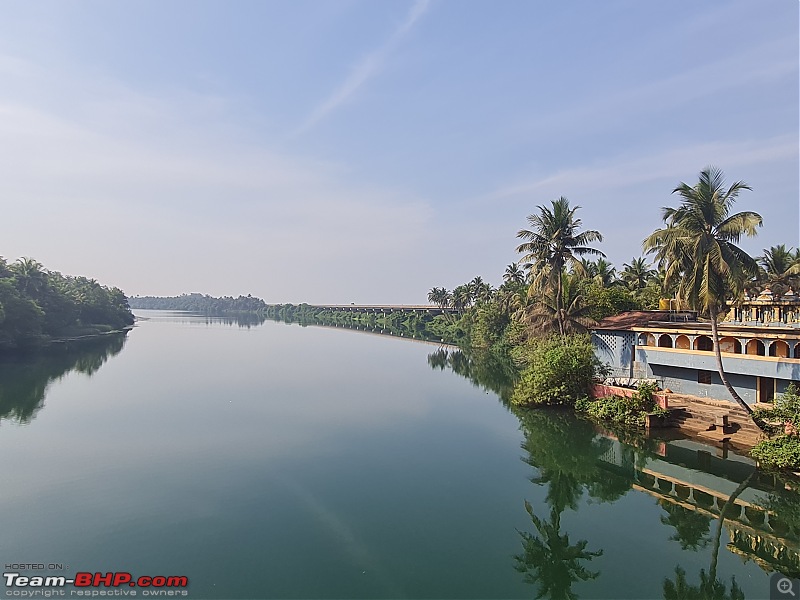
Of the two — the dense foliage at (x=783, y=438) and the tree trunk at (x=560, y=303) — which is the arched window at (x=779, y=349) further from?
the tree trunk at (x=560, y=303)

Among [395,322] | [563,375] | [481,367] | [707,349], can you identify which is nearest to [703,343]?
[707,349]

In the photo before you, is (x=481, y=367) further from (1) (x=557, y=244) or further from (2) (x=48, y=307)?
(2) (x=48, y=307)

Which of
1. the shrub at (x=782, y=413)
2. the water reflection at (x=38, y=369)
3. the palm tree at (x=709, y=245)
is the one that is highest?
the palm tree at (x=709, y=245)

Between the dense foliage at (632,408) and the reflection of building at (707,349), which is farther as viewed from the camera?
the dense foliage at (632,408)

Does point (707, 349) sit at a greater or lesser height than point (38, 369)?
greater

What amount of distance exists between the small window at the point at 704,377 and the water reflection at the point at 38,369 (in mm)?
33447

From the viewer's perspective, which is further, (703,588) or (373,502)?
(373,502)

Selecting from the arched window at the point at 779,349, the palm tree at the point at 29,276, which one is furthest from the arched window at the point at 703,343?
the palm tree at the point at 29,276

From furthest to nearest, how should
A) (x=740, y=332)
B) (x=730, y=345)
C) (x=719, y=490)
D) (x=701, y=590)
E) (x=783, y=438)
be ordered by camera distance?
(x=730, y=345) < (x=740, y=332) < (x=783, y=438) < (x=719, y=490) < (x=701, y=590)

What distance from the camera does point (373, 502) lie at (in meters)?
14.3

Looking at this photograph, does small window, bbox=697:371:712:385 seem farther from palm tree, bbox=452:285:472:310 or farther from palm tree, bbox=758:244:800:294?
palm tree, bbox=452:285:472:310

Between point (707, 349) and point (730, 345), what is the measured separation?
4.06ft

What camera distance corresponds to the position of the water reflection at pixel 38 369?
26.6m

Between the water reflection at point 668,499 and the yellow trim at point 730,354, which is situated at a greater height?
the yellow trim at point 730,354
